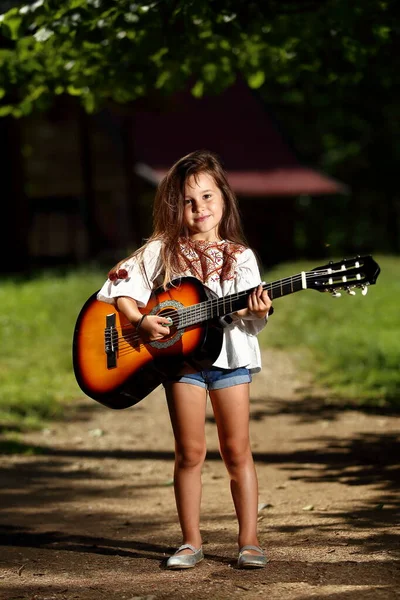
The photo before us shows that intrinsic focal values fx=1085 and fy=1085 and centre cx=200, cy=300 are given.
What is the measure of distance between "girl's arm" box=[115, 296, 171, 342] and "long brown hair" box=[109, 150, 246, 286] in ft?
0.56

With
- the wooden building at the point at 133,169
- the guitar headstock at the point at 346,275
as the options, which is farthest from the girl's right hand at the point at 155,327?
the wooden building at the point at 133,169

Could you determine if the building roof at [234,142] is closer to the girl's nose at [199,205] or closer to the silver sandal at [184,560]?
the girl's nose at [199,205]

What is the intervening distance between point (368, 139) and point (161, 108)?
1692 centimetres

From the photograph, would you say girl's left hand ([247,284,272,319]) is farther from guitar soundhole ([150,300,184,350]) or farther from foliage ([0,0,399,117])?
foliage ([0,0,399,117])

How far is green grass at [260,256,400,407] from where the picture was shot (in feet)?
36.6

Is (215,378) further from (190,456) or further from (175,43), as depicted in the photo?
(175,43)

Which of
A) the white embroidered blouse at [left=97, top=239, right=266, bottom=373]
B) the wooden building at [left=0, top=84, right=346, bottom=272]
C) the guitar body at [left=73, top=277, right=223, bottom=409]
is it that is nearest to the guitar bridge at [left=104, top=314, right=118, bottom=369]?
the guitar body at [left=73, top=277, right=223, bottom=409]

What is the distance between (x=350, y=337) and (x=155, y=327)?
9.83m

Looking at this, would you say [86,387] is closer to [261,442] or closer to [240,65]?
[261,442]

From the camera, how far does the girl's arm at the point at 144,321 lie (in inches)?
186

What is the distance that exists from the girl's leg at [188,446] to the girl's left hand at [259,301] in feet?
1.53

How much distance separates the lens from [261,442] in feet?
28.6

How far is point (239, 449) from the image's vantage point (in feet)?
15.8

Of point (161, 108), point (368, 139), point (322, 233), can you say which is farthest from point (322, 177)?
point (322, 233)
